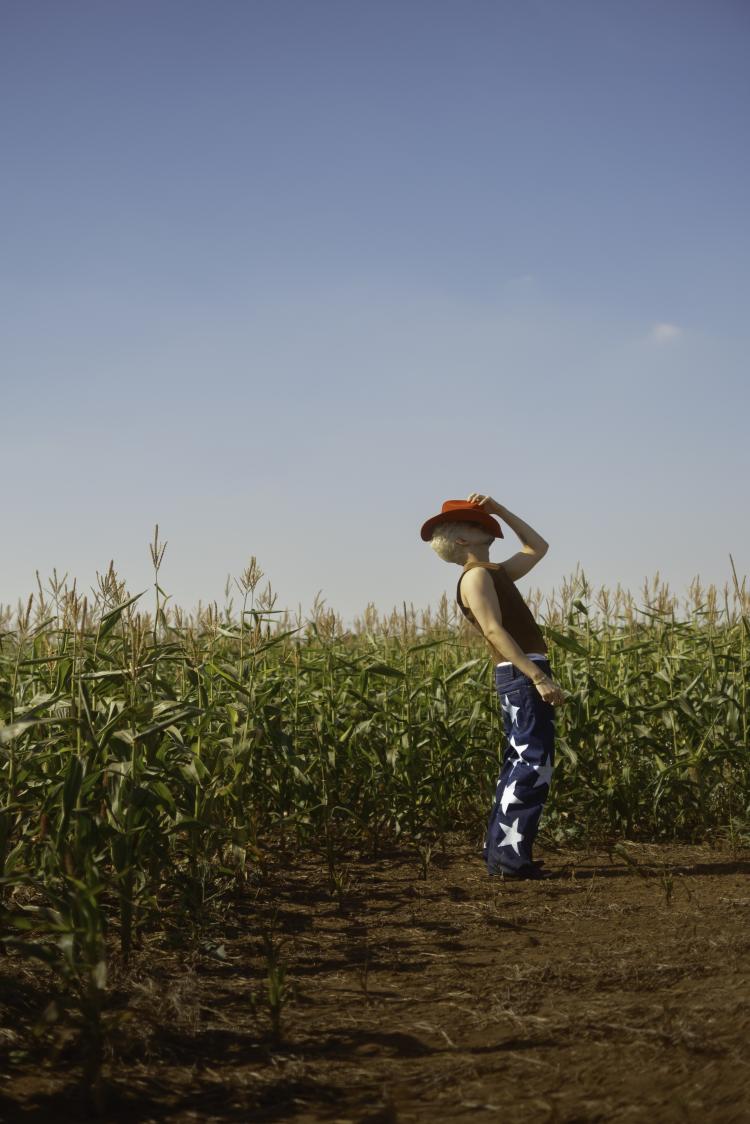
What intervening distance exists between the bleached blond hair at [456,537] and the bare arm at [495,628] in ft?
A: 0.72

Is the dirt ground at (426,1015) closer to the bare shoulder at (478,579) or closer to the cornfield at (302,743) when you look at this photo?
the cornfield at (302,743)

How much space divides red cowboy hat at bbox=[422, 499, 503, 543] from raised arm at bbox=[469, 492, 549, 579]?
0.50 feet

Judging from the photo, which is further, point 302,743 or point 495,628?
point 302,743

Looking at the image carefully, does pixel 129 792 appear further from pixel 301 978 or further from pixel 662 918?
pixel 662 918

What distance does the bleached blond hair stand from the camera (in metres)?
6.27

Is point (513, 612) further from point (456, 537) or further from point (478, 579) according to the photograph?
point (456, 537)

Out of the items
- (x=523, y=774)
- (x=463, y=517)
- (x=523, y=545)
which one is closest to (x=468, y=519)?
(x=463, y=517)

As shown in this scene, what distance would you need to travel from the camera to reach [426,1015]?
383 cm

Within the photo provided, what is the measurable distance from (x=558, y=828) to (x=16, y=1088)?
15.3ft

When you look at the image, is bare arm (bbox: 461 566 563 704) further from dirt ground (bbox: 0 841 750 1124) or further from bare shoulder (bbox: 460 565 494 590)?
dirt ground (bbox: 0 841 750 1124)

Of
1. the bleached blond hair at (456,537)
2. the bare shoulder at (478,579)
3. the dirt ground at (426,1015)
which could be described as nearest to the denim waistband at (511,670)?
the bare shoulder at (478,579)

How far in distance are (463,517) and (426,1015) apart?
3.13 m

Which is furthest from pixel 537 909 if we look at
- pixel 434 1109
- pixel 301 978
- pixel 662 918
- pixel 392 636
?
pixel 392 636

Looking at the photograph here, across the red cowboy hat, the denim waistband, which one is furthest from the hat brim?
the denim waistband
